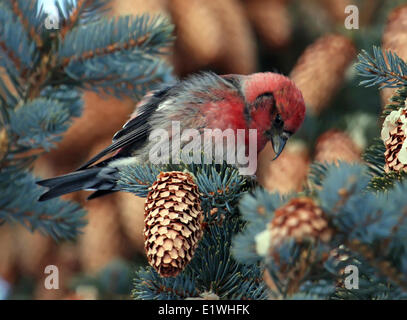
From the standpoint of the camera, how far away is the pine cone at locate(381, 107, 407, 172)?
1.57 ft

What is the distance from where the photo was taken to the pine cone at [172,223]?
1.41 feet

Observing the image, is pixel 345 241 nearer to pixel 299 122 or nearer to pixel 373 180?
pixel 373 180

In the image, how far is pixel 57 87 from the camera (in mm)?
755

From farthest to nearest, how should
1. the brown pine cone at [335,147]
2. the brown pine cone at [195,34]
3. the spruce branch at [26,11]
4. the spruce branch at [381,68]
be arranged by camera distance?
1. the brown pine cone at [195,34]
2. the brown pine cone at [335,147]
3. the spruce branch at [26,11]
4. the spruce branch at [381,68]

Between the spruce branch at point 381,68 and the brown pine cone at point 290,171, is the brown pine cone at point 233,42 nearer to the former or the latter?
the brown pine cone at point 290,171

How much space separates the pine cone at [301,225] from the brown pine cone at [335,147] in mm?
703

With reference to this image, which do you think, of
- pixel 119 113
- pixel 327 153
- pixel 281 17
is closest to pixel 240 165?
pixel 327 153

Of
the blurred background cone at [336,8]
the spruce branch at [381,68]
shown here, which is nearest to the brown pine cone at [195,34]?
the blurred background cone at [336,8]

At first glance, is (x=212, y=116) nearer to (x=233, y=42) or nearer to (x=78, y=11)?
(x=78, y=11)

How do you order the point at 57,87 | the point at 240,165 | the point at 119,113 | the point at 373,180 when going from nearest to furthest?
the point at 373,180 < the point at 240,165 < the point at 57,87 < the point at 119,113

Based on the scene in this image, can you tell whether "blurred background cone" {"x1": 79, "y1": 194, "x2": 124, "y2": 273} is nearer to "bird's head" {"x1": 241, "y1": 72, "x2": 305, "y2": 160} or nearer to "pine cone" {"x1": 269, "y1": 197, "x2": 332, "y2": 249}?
"bird's head" {"x1": 241, "y1": 72, "x2": 305, "y2": 160}

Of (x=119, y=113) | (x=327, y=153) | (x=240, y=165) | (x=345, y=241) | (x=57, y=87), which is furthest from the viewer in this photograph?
(x=119, y=113)
